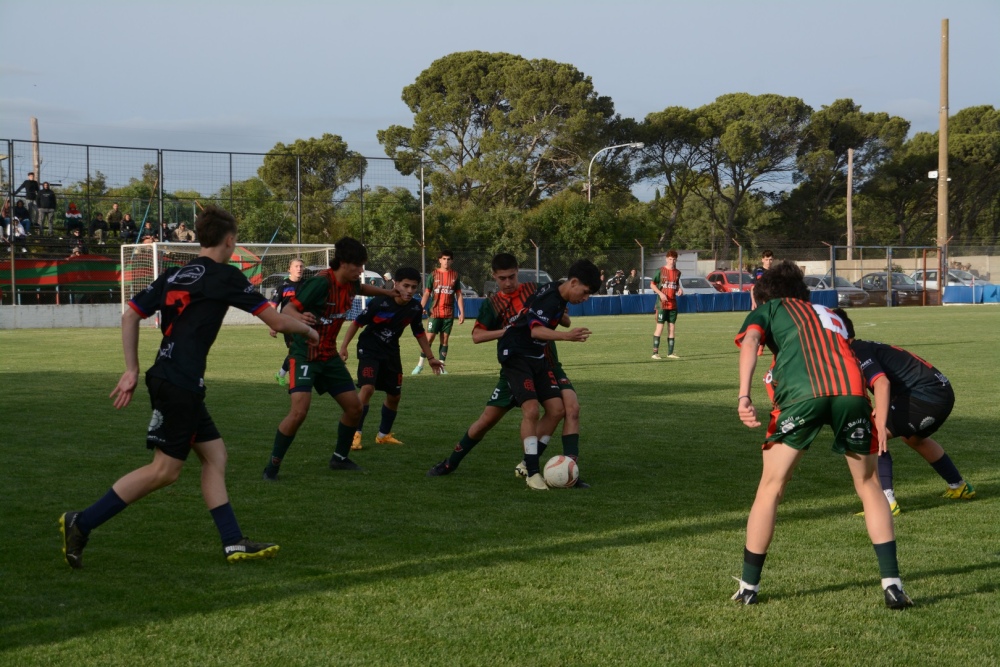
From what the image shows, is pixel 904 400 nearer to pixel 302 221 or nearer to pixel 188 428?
pixel 188 428

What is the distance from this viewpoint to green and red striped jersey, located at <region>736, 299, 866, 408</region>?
15.2 ft

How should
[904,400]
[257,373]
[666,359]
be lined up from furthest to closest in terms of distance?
[666,359], [257,373], [904,400]

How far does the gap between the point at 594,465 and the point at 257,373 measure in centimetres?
911

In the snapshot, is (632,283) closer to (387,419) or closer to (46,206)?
(46,206)

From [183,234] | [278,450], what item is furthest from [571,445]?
[183,234]

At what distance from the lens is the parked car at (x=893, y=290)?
44406 mm

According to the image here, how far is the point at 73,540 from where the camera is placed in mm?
5223

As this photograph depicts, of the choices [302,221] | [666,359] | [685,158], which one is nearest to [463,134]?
[685,158]

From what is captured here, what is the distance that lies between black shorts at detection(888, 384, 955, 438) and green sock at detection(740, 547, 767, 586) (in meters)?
2.31

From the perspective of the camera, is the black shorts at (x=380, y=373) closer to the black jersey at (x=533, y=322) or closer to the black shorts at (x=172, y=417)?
the black jersey at (x=533, y=322)

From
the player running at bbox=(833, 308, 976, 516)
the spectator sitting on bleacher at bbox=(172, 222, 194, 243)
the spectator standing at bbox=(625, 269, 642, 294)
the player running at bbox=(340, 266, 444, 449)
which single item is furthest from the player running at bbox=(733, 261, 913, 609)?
the spectator standing at bbox=(625, 269, 642, 294)

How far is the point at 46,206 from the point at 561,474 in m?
29.3

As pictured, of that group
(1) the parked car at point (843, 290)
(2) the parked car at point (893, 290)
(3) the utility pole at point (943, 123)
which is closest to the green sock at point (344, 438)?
(1) the parked car at point (843, 290)

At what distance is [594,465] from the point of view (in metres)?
8.40
